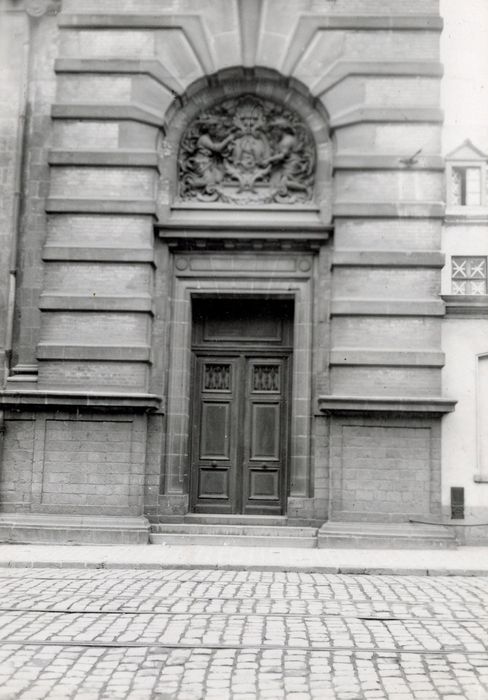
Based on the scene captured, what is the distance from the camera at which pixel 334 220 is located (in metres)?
14.5

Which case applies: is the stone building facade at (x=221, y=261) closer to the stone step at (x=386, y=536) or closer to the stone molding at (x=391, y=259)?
the stone molding at (x=391, y=259)

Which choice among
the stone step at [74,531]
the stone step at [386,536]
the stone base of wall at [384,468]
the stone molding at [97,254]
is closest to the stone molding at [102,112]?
the stone molding at [97,254]

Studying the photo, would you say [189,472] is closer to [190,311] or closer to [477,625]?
[190,311]

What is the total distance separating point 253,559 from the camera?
12.1 m

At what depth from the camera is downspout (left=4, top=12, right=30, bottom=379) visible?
14766mm

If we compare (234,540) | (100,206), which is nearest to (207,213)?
(100,206)

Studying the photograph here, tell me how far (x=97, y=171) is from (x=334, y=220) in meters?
4.21

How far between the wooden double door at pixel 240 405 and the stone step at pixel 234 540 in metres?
1.08

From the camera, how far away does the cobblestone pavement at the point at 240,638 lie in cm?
625

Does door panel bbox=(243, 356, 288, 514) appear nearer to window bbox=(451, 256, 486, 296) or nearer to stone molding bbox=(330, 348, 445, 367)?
stone molding bbox=(330, 348, 445, 367)

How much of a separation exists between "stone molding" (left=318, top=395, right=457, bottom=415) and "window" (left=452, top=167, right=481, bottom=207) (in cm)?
373

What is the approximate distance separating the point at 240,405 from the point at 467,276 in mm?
4593

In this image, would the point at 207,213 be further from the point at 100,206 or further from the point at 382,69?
the point at 382,69

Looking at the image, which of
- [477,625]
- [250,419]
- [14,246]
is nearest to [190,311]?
[250,419]
